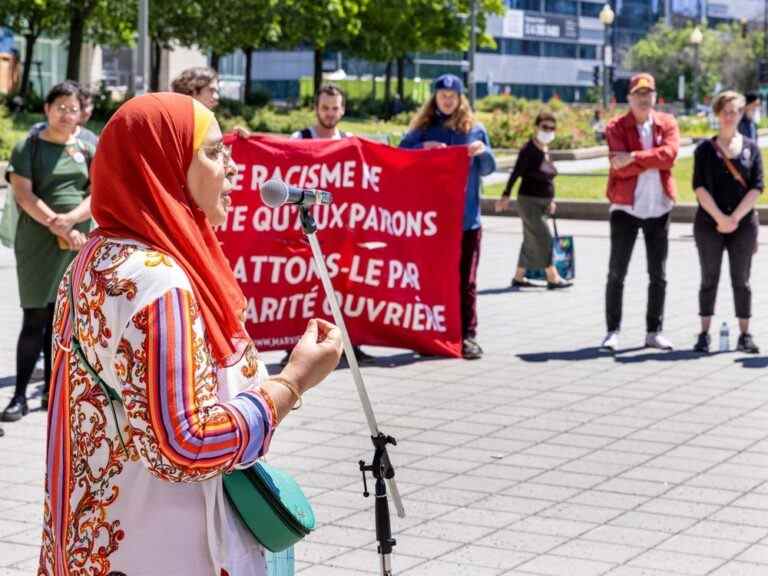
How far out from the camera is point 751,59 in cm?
10194

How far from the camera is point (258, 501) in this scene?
2918 mm

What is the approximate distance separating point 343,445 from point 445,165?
120 inches

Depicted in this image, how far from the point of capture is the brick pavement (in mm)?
5867

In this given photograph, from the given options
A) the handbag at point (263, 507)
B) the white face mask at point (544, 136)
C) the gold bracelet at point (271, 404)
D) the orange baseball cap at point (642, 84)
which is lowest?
the handbag at point (263, 507)

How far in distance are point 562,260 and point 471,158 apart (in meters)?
4.36

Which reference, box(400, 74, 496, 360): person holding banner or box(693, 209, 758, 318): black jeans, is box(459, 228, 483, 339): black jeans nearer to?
box(400, 74, 496, 360): person holding banner

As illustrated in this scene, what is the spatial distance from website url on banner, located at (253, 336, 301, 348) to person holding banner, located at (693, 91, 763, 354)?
2788 mm

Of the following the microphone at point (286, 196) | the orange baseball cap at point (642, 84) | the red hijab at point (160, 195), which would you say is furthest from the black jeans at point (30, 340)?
the red hijab at point (160, 195)

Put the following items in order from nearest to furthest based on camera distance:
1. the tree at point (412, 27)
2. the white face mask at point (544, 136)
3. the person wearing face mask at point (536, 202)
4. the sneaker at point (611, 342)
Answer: the sneaker at point (611, 342), the person wearing face mask at point (536, 202), the white face mask at point (544, 136), the tree at point (412, 27)

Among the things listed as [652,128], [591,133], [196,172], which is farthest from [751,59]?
[196,172]

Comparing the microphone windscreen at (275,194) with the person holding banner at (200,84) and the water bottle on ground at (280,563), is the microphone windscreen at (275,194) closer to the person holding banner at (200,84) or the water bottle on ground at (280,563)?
the water bottle on ground at (280,563)

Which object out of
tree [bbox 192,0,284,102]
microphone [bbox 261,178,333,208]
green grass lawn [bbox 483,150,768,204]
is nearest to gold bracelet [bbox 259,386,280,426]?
microphone [bbox 261,178,333,208]

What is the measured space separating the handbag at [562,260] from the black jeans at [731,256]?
137 inches

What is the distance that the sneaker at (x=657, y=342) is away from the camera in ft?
35.3
